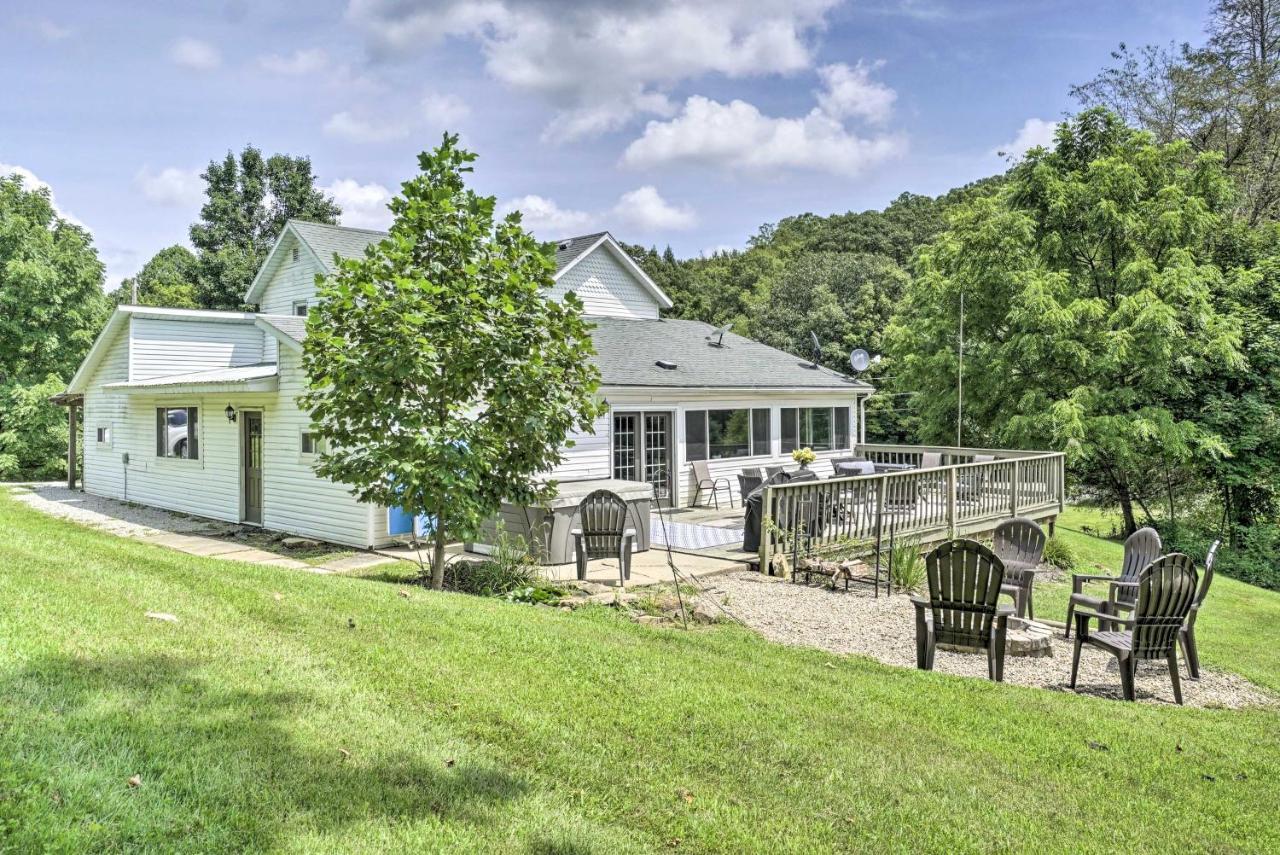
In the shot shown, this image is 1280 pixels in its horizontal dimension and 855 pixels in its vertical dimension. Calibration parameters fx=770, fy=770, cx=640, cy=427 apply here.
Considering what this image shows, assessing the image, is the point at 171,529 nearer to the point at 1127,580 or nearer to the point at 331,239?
the point at 331,239

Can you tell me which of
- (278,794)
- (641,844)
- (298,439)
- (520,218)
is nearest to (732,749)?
(641,844)

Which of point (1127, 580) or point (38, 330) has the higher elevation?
point (38, 330)

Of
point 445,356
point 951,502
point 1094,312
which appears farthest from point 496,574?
point 1094,312

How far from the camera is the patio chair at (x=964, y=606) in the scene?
18.2ft

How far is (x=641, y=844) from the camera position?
2709 millimetres

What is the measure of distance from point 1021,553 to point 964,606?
2.88m

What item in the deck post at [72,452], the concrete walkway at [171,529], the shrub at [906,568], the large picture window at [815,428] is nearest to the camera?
the shrub at [906,568]

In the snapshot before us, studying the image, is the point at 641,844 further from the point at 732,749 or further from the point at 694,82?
the point at 694,82

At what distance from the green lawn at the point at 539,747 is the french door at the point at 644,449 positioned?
30.3ft

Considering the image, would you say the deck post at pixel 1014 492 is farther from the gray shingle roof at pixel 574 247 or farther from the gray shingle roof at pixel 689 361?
the gray shingle roof at pixel 574 247

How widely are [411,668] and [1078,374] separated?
57.7 ft

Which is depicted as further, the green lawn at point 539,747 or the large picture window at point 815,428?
the large picture window at point 815,428

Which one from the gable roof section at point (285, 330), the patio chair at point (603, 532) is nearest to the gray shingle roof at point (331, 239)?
the gable roof section at point (285, 330)

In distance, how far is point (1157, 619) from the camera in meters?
5.46
